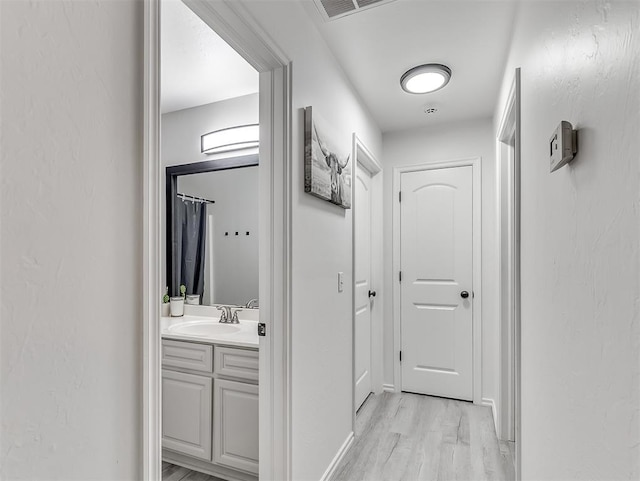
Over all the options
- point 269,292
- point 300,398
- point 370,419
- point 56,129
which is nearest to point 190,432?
point 300,398

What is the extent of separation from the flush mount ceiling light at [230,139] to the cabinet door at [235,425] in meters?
1.59

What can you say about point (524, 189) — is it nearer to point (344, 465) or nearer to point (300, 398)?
point (300, 398)

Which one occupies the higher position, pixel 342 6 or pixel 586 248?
pixel 342 6

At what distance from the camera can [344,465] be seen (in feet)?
7.21

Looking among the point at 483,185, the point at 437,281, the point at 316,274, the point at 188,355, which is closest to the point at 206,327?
the point at 188,355

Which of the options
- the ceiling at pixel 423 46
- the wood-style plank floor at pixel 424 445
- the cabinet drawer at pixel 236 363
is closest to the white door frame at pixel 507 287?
the wood-style plank floor at pixel 424 445

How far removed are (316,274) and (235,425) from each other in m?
0.92

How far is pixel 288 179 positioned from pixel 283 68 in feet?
1.57

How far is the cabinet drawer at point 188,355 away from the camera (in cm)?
201

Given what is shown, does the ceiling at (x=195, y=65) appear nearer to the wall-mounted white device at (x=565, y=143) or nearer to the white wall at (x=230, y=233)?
the white wall at (x=230, y=233)

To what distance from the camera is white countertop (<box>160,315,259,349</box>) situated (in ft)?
6.40

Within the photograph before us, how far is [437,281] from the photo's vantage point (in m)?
3.26

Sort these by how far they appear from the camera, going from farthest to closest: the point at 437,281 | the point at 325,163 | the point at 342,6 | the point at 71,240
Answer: the point at 437,281
the point at 325,163
the point at 342,6
the point at 71,240

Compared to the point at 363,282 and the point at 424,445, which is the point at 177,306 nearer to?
the point at 363,282
